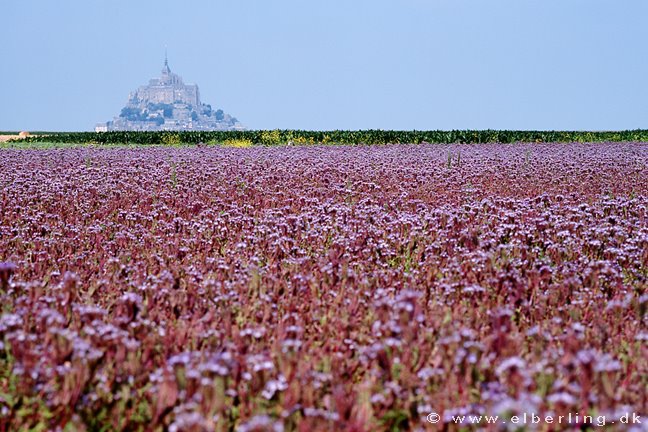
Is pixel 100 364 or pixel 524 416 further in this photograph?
pixel 100 364

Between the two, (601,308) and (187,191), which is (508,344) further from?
(187,191)

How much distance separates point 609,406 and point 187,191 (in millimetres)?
9375

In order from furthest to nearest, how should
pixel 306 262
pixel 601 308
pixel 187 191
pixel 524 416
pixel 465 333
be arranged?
pixel 187 191
pixel 306 262
pixel 601 308
pixel 465 333
pixel 524 416

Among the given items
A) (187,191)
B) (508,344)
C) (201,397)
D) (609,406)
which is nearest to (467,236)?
(508,344)

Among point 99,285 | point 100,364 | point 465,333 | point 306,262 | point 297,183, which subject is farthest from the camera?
point 297,183

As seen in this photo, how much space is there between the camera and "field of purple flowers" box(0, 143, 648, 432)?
3461 millimetres

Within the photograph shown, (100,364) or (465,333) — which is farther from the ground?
(465,333)

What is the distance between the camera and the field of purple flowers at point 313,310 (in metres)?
3.46

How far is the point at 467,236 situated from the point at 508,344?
12.0 ft

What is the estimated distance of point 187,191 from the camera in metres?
11.6

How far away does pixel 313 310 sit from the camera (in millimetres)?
5086

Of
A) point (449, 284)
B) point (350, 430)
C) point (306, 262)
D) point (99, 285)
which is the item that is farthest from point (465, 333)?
point (99, 285)

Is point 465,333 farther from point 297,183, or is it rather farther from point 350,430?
point 297,183

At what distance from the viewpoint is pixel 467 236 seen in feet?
24.5
